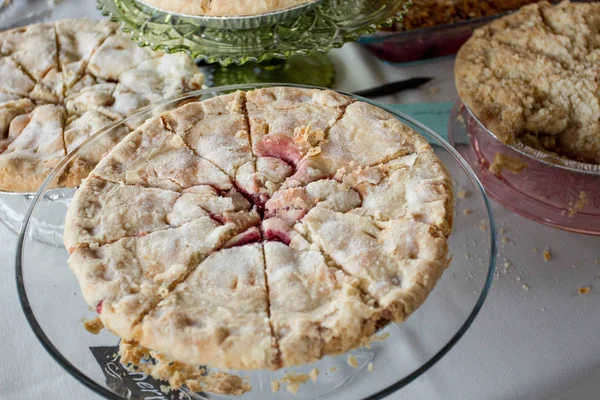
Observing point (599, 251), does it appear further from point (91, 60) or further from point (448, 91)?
point (91, 60)

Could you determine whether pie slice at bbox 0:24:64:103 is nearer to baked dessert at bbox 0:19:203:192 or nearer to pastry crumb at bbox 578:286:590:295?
baked dessert at bbox 0:19:203:192

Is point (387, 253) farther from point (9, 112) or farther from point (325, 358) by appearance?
point (9, 112)

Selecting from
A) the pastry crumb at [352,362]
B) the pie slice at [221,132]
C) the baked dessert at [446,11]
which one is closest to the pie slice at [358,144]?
the pie slice at [221,132]

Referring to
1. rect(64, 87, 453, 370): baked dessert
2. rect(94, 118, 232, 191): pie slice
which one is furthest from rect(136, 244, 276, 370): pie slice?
rect(94, 118, 232, 191): pie slice

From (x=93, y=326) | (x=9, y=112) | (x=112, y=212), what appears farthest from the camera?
(x=9, y=112)

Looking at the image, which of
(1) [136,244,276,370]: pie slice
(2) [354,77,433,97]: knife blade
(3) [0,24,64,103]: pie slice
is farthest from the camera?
(2) [354,77,433,97]: knife blade

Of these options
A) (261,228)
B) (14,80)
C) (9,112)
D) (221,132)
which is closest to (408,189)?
(261,228)
